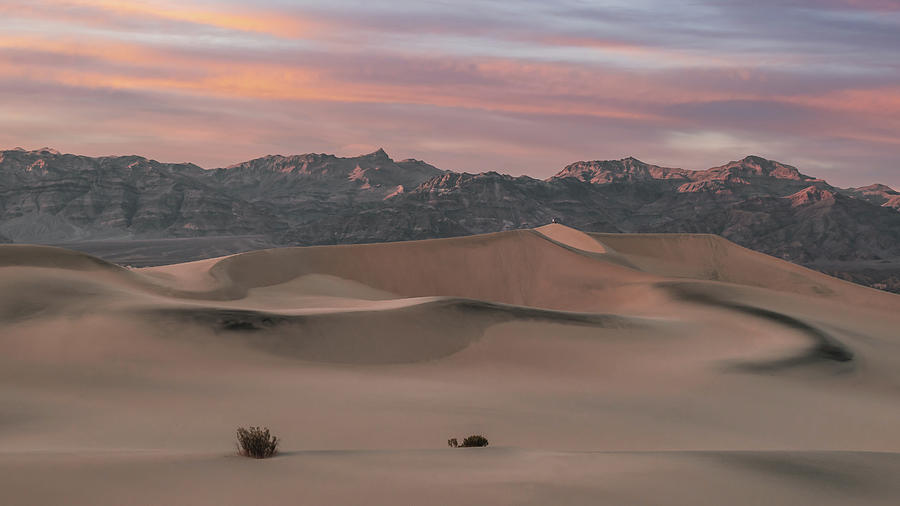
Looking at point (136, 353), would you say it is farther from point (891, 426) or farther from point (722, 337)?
point (722, 337)

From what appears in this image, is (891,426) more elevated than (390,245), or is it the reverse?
(390,245)

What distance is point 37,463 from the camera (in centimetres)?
997

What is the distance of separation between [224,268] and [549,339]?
33.1m

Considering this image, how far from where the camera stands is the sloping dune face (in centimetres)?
1011

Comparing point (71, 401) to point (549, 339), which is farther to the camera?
point (549, 339)

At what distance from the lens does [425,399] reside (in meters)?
20.9

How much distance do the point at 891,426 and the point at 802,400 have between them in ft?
9.39

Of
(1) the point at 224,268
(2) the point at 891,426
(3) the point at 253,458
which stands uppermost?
(1) the point at 224,268

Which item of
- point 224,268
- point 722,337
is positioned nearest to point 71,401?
point 722,337

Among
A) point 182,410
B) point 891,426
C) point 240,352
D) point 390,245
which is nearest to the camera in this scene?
point 182,410

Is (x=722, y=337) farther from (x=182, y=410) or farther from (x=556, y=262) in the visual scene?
(x=556, y=262)

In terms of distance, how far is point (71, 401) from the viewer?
761 inches

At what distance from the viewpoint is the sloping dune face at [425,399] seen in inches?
398

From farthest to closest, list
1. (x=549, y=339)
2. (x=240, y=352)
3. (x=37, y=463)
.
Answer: (x=549, y=339) < (x=240, y=352) < (x=37, y=463)
